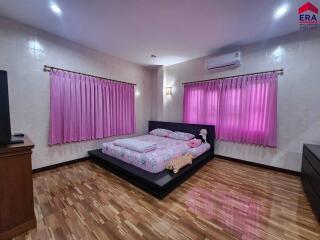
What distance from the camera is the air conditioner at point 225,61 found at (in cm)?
336

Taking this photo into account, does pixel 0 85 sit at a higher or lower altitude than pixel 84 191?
higher

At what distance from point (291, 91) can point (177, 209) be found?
3206mm

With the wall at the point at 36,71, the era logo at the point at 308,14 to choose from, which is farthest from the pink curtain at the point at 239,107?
the wall at the point at 36,71

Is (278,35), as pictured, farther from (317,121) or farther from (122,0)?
(122,0)

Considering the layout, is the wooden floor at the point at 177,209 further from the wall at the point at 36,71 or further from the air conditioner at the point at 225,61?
the air conditioner at the point at 225,61

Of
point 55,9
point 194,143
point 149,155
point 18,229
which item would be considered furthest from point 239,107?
point 18,229

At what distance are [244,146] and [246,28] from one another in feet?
8.50

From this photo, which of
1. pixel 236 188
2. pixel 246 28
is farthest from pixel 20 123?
pixel 246 28

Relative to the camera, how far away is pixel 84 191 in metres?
2.27

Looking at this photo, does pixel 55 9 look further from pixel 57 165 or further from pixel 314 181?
pixel 314 181

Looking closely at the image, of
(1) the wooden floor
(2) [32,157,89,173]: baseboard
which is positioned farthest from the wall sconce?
(2) [32,157,89,173]: baseboard

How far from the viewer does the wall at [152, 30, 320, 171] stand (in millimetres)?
2680

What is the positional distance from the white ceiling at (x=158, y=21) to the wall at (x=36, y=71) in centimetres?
23

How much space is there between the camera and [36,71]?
9.20 feet
